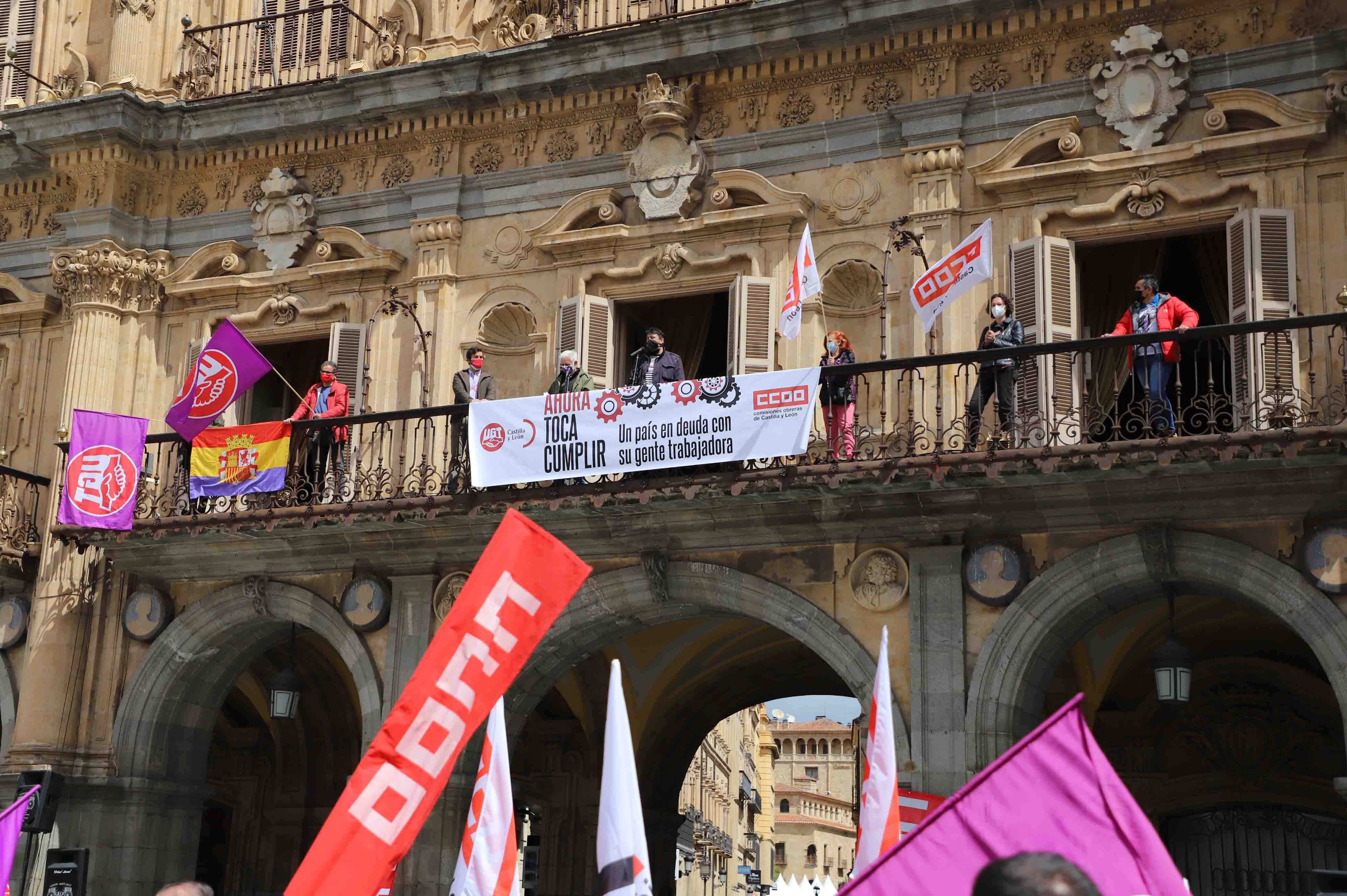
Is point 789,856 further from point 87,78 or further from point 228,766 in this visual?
point 87,78

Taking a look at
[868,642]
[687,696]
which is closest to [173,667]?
[687,696]

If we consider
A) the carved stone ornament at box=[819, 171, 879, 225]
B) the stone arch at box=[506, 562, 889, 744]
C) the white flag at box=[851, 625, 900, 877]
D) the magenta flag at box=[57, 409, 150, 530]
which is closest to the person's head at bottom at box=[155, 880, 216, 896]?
the white flag at box=[851, 625, 900, 877]

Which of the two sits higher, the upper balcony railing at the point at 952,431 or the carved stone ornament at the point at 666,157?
the carved stone ornament at the point at 666,157

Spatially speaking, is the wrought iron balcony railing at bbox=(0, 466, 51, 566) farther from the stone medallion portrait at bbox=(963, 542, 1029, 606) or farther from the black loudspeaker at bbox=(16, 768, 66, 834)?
the stone medallion portrait at bbox=(963, 542, 1029, 606)

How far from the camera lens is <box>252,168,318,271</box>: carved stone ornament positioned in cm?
1916

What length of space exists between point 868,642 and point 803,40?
246 inches

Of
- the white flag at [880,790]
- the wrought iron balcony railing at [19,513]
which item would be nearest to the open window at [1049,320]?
the white flag at [880,790]

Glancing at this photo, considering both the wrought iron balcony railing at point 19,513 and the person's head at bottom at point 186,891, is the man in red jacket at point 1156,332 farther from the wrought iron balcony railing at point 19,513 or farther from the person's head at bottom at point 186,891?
the wrought iron balcony railing at point 19,513

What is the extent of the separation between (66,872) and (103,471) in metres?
4.09

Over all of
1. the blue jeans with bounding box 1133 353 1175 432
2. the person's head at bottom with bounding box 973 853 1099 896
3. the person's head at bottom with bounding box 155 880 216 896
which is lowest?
the person's head at bottom with bounding box 155 880 216 896

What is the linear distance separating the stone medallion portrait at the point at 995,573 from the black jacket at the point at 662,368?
3336mm

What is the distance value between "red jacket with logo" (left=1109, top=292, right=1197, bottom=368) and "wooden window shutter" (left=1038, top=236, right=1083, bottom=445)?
2.14ft

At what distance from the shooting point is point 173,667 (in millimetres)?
18016

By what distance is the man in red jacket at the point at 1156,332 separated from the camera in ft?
45.8
